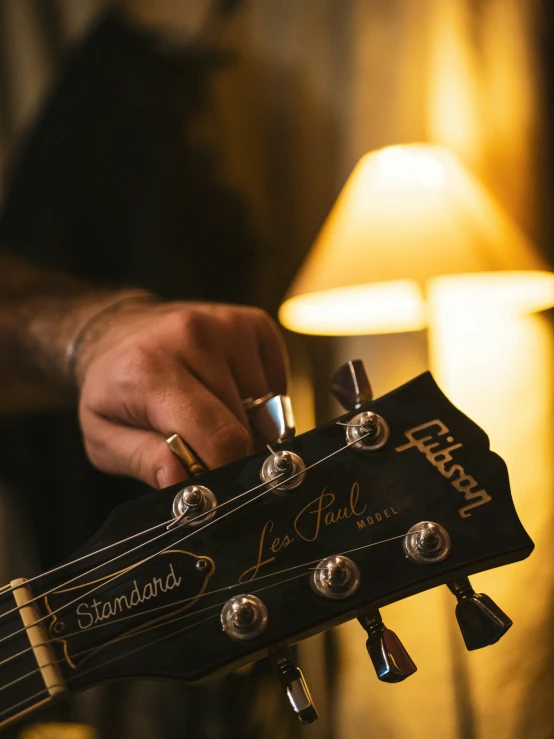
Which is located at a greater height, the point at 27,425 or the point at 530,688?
the point at 27,425

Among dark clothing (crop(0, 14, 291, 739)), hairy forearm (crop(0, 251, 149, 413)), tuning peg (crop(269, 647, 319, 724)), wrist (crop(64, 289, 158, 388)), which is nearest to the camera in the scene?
tuning peg (crop(269, 647, 319, 724))

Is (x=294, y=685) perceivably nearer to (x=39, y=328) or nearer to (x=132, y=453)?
(x=132, y=453)

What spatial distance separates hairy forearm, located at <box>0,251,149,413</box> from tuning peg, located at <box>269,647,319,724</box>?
49cm

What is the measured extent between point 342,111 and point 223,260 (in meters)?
0.34

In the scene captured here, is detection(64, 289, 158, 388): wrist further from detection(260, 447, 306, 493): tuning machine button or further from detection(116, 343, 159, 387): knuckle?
detection(260, 447, 306, 493): tuning machine button

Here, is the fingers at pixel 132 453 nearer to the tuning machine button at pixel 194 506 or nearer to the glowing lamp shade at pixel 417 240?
the tuning machine button at pixel 194 506

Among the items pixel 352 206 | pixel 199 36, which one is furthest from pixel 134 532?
pixel 199 36

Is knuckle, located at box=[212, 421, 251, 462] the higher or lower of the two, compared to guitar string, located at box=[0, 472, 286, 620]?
higher

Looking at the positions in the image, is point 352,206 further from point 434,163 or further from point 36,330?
point 36,330

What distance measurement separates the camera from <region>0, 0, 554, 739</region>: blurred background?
1.09 m

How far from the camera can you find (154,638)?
0.44 meters

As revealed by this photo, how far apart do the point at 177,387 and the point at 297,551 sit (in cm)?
17

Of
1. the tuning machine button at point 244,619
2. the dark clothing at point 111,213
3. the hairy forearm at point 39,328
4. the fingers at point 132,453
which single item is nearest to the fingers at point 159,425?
the fingers at point 132,453

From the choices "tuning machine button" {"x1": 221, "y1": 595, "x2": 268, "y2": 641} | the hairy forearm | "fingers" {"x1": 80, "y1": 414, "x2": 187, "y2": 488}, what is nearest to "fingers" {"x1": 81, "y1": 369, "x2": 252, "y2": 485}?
"fingers" {"x1": 80, "y1": 414, "x2": 187, "y2": 488}
